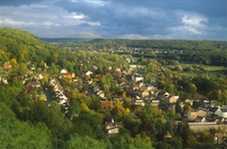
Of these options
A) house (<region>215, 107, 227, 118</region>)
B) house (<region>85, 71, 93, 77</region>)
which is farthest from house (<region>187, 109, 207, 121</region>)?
house (<region>85, 71, 93, 77</region>)

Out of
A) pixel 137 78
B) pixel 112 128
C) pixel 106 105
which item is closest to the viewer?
pixel 112 128

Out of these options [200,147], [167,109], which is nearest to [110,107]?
[167,109]

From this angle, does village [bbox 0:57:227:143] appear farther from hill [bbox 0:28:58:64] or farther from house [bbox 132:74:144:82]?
house [bbox 132:74:144:82]

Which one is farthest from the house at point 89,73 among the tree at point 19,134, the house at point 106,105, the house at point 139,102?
the tree at point 19,134

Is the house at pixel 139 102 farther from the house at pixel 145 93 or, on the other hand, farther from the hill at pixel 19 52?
the hill at pixel 19 52

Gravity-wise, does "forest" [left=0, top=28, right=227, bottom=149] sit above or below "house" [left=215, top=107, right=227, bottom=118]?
above

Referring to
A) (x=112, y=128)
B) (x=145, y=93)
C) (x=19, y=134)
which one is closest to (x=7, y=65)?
(x=145, y=93)

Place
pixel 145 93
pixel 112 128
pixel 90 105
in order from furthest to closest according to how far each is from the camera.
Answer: pixel 145 93 → pixel 90 105 → pixel 112 128

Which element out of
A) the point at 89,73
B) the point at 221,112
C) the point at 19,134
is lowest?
the point at 221,112

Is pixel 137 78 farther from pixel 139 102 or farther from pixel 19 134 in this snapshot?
pixel 19 134

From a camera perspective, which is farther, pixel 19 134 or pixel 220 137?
pixel 220 137

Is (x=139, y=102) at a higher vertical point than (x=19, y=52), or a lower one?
lower
